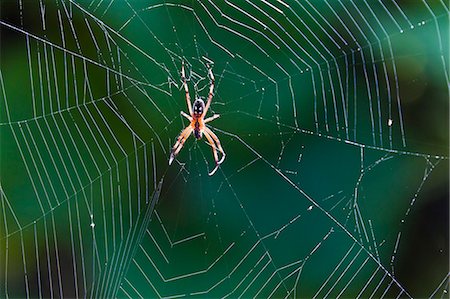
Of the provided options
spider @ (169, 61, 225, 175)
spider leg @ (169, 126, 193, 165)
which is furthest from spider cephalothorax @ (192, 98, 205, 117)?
spider leg @ (169, 126, 193, 165)

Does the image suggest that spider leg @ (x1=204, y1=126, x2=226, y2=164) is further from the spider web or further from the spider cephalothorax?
the spider cephalothorax

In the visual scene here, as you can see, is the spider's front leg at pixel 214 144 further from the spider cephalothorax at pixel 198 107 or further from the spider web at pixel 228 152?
the spider cephalothorax at pixel 198 107

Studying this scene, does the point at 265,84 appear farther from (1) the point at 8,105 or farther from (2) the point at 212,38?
(1) the point at 8,105

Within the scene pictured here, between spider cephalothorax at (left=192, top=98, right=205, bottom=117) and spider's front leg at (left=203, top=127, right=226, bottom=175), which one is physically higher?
spider cephalothorax at (left=192, top=98, right=205, bottom=117)

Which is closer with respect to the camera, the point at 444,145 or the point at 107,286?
the point at 107,286

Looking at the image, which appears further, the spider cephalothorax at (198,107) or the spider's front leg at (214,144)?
the spider's front leg at (214,144)

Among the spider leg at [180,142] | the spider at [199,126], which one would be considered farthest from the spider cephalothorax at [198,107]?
the spider leg at [180,142]

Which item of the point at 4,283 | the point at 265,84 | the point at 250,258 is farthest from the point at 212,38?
the point at 4,283
